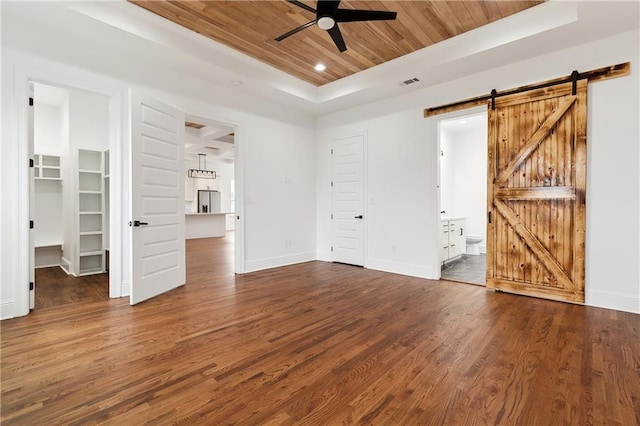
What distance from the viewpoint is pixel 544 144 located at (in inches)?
144

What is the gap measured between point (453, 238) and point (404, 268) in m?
1.62

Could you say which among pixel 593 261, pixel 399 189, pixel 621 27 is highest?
pixel 621 27

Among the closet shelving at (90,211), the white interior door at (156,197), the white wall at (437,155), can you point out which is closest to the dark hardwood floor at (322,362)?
the white interior door at (156,197)

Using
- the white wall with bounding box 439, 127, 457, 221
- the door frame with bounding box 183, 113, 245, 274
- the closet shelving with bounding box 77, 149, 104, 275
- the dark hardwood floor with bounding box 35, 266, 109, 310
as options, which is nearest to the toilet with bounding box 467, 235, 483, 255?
the white wall with bounding box 439, 127, 457, 221

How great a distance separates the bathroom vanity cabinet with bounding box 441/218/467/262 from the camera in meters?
5.49

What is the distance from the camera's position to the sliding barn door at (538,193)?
11.3 ft

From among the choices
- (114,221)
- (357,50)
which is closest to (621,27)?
(357,50)

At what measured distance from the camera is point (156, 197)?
149 inches

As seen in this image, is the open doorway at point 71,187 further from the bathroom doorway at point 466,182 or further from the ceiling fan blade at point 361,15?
the bathroom doorway at point 466,182

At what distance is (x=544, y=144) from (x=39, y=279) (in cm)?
734

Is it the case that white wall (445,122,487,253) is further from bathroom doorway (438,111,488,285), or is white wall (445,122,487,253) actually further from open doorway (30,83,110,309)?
open doorway (30,83,110,309)

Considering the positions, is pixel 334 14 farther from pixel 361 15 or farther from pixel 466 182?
pixel 466 182

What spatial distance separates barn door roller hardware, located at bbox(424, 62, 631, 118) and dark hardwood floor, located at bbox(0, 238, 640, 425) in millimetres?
2575

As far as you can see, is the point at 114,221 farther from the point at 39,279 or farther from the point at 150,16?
the point at 150,16
